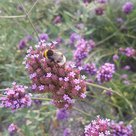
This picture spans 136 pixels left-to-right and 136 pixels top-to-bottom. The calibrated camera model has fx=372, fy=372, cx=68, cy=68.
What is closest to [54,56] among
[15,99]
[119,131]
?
[15,99]

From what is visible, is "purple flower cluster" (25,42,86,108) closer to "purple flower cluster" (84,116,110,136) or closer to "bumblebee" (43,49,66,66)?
"bumblebee" (43,49,66,66)

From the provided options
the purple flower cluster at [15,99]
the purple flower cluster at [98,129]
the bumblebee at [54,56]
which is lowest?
the purple flower cluster at [98,129]

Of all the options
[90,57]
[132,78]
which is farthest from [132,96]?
[90,57]

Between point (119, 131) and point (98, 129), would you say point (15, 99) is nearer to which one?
point (98, 129)

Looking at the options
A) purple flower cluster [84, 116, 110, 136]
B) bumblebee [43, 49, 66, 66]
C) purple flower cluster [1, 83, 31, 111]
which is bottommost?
purple flower cluster [84, 116, 110, 136]

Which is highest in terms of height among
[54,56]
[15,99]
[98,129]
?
[54,56]

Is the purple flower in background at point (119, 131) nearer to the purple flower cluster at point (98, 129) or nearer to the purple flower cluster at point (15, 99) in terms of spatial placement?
the purple flower cluster at point (98, 129)

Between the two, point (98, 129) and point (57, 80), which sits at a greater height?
point (57, 80)

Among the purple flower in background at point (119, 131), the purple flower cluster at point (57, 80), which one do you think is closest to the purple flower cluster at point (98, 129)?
the purple flower cluster at point (57, 80)

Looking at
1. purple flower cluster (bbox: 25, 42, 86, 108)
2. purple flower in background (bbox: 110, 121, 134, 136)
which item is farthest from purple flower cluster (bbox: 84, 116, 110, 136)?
purple flower in background (bbox: 110, 121, 134, 136)

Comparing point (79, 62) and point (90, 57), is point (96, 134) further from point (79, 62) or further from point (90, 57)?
point (90, 57)
